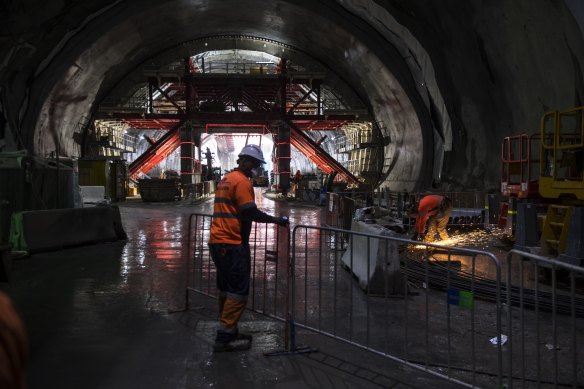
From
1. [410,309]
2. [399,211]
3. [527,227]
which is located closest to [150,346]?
[410,309]

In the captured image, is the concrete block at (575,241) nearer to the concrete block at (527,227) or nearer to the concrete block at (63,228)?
the concrete block at (527,227)

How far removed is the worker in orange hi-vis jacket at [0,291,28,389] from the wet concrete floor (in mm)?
2655

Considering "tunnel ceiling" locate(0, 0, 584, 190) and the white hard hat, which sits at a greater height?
"tunnel ceiling" locate(0, 0, 584, 190)

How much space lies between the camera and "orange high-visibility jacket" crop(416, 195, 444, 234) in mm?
9625

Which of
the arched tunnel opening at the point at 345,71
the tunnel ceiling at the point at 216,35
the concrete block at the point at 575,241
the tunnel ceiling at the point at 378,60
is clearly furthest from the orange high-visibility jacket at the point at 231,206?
the tunnel ceiling at the point at 216,35

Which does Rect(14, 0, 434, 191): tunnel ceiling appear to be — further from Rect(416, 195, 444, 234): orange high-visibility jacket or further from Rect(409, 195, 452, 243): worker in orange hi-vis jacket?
Rect(416, 195, 444, 234): orange high-visibility jacket

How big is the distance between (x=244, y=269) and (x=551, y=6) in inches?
411

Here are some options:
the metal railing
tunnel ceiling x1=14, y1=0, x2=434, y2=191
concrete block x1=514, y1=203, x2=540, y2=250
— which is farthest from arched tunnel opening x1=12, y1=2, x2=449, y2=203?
the metal railing

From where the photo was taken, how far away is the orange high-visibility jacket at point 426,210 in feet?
31.6

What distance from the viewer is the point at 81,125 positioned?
27234mm

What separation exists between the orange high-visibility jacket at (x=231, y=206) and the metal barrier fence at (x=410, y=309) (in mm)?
753

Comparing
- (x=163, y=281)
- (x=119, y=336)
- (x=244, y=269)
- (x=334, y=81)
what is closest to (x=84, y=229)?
(x=163, y=281)

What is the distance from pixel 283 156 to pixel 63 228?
18.8m

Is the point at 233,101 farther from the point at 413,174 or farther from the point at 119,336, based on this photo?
the point at 119,336
